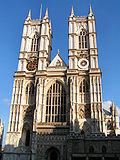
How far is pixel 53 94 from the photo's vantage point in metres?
34.4

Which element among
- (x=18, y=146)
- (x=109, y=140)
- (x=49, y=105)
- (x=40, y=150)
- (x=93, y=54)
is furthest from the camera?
(x=93, y=54)

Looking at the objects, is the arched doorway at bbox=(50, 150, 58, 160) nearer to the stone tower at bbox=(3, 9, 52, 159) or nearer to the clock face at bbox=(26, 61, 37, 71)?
the stone tower at bbox=(3, 9, 52, 159)

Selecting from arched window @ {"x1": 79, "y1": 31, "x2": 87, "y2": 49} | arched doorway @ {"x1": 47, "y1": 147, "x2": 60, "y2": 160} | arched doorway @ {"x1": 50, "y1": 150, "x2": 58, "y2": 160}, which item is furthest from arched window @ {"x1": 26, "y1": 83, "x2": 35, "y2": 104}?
arched window @ {"x1": 79, "y1": 31, "x2": 87, "y2": 49}

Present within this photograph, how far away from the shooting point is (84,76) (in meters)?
35.0

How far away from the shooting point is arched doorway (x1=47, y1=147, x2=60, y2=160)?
28939mm

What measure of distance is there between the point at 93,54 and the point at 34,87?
1251 centimetres

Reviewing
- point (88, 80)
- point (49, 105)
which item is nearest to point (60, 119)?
point (49, 105)

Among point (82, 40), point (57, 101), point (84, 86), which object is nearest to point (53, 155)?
point (57, 101)

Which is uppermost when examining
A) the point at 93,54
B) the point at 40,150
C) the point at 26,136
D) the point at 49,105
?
the point at 93,54

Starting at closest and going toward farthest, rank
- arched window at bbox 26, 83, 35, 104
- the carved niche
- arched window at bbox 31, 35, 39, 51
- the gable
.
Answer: the carved niche → arched window at bbox 26, 83, 35, 104 → the gable → arched window at bbox 31, 35, 39, 51

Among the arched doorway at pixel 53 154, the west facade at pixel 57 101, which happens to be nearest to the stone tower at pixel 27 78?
the west facade at pixel 57 101

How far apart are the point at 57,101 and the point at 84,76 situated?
663cm

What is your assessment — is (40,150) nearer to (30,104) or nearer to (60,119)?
(60,119)

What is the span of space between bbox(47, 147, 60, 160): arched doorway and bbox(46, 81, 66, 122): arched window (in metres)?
4.89
